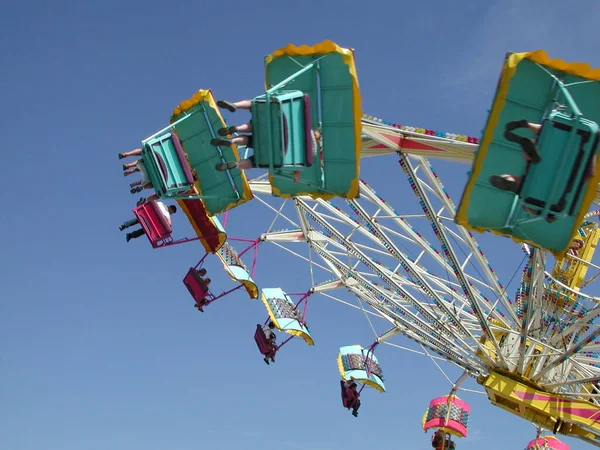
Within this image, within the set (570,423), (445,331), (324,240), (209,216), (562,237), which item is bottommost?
(570,423)

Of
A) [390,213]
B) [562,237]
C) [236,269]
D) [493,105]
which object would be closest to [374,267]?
[390,213]

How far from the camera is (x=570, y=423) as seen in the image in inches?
867

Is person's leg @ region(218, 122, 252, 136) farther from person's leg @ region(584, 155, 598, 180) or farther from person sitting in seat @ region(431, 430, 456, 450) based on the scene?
person sitting in seat @ region(431, 430, 456, 450)

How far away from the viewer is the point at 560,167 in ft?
39.7

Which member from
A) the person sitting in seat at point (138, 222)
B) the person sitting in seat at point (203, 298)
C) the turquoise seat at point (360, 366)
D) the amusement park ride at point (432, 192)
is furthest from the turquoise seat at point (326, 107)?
the turquoise seat at point (360, 366)

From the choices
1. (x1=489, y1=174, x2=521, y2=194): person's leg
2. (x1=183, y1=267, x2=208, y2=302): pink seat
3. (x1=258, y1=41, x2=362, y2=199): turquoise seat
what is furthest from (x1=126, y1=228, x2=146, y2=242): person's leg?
(x1=489, y1=174, x2=521, y2=194): person's leg

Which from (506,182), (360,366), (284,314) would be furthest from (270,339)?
(506,182)

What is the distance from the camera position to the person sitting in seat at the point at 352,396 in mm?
26469

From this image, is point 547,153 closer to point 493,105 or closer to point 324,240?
point 493,105

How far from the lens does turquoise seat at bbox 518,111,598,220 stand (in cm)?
1188

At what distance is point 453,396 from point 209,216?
41.8 feet

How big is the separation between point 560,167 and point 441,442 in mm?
16364

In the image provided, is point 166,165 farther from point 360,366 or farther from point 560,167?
point 360,366

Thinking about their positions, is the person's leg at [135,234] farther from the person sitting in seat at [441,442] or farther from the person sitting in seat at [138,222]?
the person sitting in seat at [441,442]
